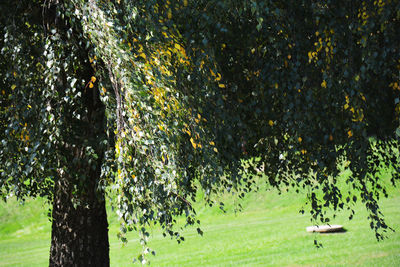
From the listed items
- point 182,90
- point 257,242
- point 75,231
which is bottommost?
point 257,242

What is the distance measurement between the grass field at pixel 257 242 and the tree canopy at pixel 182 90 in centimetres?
313

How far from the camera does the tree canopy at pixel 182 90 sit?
3.51 meters

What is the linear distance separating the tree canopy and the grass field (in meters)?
3.13

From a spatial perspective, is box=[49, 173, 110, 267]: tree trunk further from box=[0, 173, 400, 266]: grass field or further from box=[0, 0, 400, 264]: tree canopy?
box=[0, 173, 400, 266]: grass field

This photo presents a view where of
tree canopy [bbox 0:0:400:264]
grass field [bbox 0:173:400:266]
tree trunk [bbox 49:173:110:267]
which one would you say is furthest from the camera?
grass field [bbox 0:173:400:266]

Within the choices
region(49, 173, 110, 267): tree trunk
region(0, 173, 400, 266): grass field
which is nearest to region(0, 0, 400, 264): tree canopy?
region(49, 173, 110, 267): tree trunk

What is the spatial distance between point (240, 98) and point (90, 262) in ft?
7.53

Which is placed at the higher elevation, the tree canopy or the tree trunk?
the tree canopy

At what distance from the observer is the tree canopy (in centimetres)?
351

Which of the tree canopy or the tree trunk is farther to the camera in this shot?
the tree trunk

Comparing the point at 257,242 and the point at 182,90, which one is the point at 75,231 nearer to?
A: the point at 182,90

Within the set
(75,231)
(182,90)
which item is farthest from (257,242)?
(182,90)

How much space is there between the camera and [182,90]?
4.12 meters

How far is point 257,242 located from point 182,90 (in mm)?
9345
